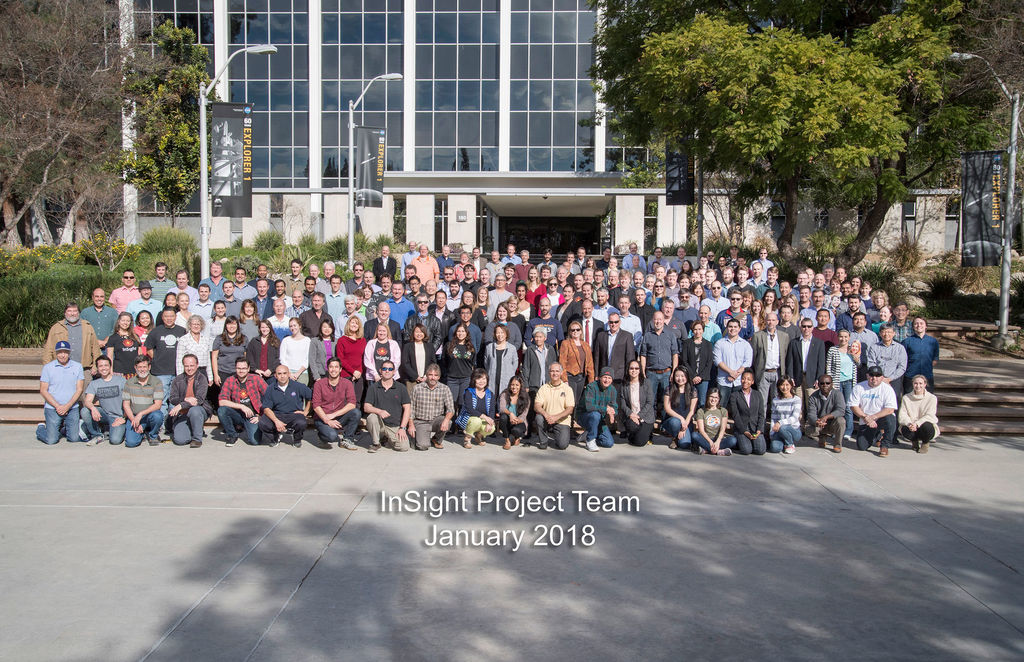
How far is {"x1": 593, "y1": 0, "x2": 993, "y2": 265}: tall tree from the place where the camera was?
15414 mm

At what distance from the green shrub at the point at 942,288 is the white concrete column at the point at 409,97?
27.3 meters

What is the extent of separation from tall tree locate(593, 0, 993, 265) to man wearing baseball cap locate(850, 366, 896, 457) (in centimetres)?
652

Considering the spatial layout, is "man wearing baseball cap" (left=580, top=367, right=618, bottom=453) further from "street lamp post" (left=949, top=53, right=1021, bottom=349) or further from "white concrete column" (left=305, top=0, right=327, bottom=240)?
"white concrete column" (left=305, top=0, right=327, bottom=240)

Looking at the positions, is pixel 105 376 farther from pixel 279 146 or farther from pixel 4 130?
pixel 279 146

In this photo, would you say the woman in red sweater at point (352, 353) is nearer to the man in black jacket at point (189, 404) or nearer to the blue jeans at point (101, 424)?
the man in black jacket at point (189, 404)

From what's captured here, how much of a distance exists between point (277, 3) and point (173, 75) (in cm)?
1109

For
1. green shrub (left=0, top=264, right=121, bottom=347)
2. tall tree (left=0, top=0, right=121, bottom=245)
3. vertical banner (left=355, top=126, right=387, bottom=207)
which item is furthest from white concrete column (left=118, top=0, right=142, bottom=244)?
green shrub (left=0, top=264, right=121, bottom=347)

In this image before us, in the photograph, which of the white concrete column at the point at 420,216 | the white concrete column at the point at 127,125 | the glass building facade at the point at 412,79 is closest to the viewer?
the white concrete column at the point at 127,125

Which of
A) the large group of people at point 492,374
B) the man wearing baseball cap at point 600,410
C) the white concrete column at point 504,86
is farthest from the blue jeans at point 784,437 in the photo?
the white concrete column at point 504,86

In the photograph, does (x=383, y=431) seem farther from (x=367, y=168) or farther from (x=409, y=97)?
(x=409, y=97)

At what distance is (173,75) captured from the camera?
109 feet

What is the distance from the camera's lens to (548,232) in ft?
167

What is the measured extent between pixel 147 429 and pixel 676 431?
7211 millimetres

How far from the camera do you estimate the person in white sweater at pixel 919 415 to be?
10.2 meters
